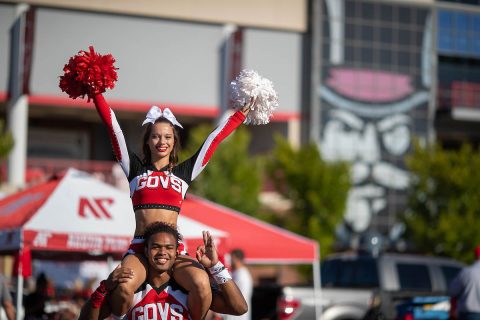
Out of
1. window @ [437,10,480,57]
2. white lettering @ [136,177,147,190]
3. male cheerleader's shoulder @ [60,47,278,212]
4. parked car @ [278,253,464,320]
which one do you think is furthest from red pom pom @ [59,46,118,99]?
window @ [437,10,480,57]

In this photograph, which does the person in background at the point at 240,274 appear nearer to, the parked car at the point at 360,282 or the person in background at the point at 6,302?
the parked car at the point at 360,282

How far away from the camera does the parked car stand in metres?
15.5

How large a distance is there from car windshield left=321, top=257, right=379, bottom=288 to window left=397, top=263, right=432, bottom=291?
1.37 ft

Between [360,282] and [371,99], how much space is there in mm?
25119

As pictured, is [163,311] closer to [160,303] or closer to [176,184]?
[160,303]

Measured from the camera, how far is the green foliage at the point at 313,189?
3453cm

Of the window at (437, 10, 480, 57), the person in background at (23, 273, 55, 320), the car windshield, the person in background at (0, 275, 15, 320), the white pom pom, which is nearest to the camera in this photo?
the white pom pom

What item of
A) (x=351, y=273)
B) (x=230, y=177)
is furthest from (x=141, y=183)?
(x=230, y=177)

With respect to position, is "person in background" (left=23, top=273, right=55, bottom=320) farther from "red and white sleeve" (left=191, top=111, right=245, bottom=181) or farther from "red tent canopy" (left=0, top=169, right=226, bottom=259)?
"red and white sleeve" (left=191, top=111, right=245, bottom=181)

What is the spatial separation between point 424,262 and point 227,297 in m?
10.6

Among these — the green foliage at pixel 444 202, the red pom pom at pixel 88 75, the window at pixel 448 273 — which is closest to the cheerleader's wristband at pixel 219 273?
the red pom pom at pixel 88 75

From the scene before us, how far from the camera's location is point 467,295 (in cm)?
1313

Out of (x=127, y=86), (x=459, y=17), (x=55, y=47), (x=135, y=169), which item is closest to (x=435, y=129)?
(x=459, y=17)

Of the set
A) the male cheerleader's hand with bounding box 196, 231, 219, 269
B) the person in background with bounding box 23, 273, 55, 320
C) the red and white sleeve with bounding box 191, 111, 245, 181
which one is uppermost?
the red and white sleeve with bounding box 191, 111, 245, 181
